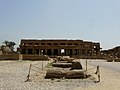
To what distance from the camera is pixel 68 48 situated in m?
75.6

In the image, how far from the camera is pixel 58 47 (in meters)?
75.4

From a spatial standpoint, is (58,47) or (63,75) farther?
(58,47)

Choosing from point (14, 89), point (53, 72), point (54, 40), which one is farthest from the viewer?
point (54, 40)

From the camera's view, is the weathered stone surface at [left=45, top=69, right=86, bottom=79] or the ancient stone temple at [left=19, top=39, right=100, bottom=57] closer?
the weathered stone surface at [left=45, top=69, right=86, bottom=79]

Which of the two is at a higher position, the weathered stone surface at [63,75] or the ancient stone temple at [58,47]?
the ancient stone temple at [58,47]

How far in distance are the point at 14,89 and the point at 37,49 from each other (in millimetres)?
67020

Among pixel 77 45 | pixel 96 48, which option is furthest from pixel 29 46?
pixel 96 48

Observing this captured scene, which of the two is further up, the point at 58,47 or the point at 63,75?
the point at 58,47

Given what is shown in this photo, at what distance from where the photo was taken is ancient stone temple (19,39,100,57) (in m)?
75.6

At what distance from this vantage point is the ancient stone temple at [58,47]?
75.6 meters

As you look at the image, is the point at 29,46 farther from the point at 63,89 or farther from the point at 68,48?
the point at 63,89

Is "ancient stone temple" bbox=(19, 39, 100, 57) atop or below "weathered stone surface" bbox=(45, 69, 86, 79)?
atop

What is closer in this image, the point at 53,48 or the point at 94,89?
the point at 94,89

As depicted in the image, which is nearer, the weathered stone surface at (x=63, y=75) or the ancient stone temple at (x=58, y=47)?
the weathered stone surface at (x=63, y=75)
